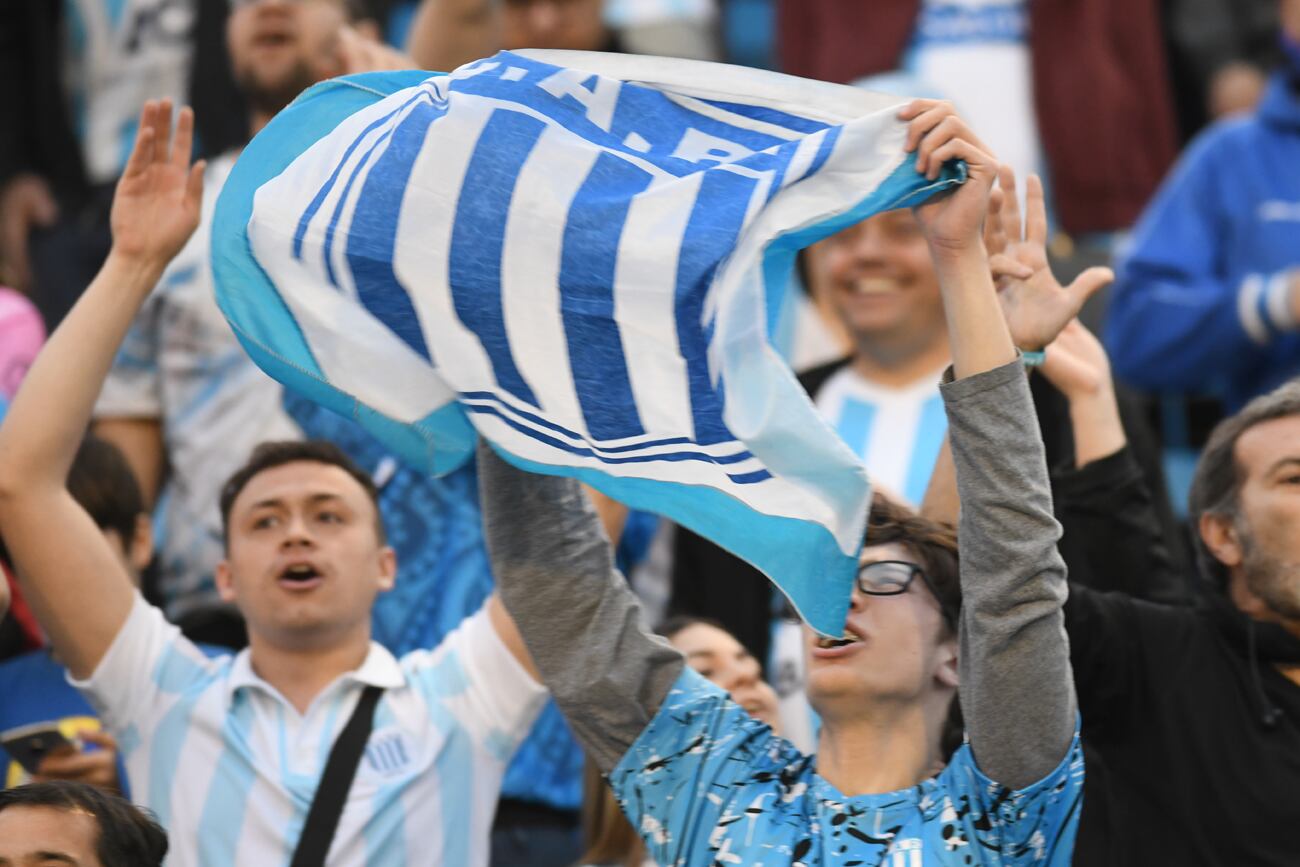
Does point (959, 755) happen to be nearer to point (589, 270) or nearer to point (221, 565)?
point (589, 270)

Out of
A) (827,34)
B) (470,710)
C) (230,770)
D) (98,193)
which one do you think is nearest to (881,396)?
(470,710)

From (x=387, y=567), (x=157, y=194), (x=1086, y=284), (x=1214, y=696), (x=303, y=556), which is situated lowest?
(x=1214, y=696)

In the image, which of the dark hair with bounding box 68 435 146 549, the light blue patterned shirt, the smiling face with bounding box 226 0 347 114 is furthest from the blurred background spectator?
the light blue patterned shirt

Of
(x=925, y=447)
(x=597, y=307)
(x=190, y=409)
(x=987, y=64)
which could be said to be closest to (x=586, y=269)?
(x=597, y=307)

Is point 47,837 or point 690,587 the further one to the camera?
point 690,587

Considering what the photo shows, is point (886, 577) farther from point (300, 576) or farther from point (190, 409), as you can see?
point (190, 409)

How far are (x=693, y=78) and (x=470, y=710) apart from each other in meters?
Answer: 1.26

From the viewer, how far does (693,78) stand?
11.0ft

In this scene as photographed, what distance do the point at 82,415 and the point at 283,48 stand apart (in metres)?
1.72

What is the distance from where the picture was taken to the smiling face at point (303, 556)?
13.2 ft

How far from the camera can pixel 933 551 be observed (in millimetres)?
3459

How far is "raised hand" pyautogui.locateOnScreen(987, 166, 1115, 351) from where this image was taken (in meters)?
3.48

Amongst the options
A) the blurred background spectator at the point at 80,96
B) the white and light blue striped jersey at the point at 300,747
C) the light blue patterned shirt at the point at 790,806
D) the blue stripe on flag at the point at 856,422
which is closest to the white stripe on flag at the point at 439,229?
the light blue patterned shirt at the point at 790,806

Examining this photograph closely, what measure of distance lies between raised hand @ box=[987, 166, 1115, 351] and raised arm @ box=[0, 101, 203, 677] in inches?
55.3
